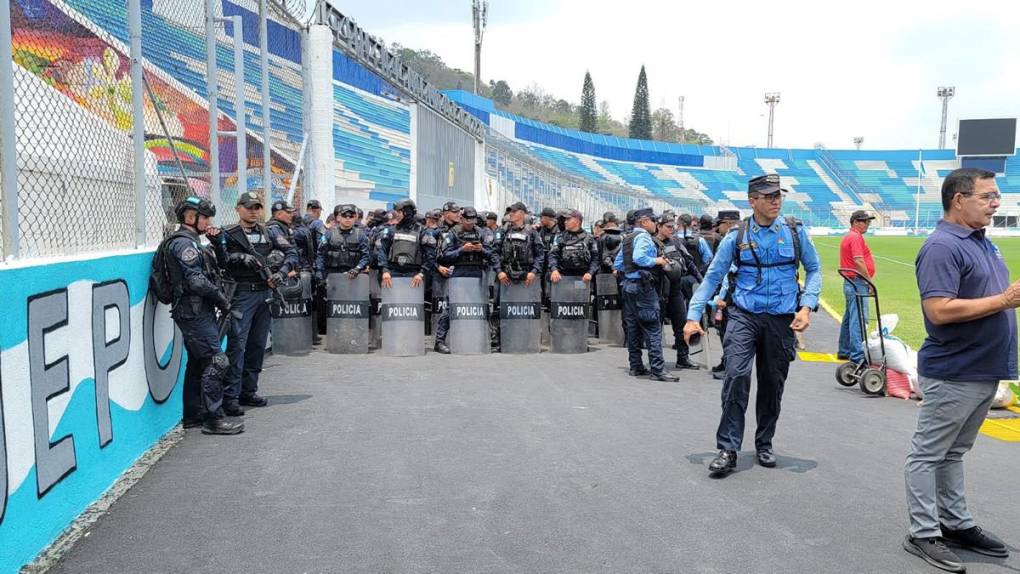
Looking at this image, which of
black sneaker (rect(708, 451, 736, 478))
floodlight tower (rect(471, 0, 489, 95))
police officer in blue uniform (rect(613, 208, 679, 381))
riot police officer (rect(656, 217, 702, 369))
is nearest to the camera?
black sneaker (rect(708, 451, 736, 478))

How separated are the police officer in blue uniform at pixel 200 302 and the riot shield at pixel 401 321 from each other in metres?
3.98

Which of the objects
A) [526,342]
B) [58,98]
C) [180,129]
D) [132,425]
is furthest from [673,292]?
[58,98]

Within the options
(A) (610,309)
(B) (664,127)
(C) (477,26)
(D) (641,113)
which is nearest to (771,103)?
(D) (641,113)

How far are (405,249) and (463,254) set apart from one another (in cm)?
77

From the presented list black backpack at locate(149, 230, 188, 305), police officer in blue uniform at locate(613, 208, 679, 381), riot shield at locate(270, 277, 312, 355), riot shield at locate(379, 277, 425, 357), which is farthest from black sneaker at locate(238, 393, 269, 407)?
police officer in blue uniform at locate(613, 208, 679, 381)

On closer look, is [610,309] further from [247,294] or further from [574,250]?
[247,294]

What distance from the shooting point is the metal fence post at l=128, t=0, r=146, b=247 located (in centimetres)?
576

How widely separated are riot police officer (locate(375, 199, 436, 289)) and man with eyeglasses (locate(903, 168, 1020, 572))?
7187 millimetres

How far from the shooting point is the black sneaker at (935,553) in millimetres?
3807

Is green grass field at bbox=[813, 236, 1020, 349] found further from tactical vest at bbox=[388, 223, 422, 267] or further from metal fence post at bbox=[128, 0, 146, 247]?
metal fence post at bbox=[128, 0, 146, 247]

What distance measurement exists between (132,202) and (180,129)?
5.61ft

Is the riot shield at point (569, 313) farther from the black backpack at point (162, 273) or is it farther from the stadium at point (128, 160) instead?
the black backpack at point (162, 273)

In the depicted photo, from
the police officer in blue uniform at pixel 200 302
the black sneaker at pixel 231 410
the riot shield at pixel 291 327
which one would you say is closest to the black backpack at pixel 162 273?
the police officer in blue uniform at pixel 200 302

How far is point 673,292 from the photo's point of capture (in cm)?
994
